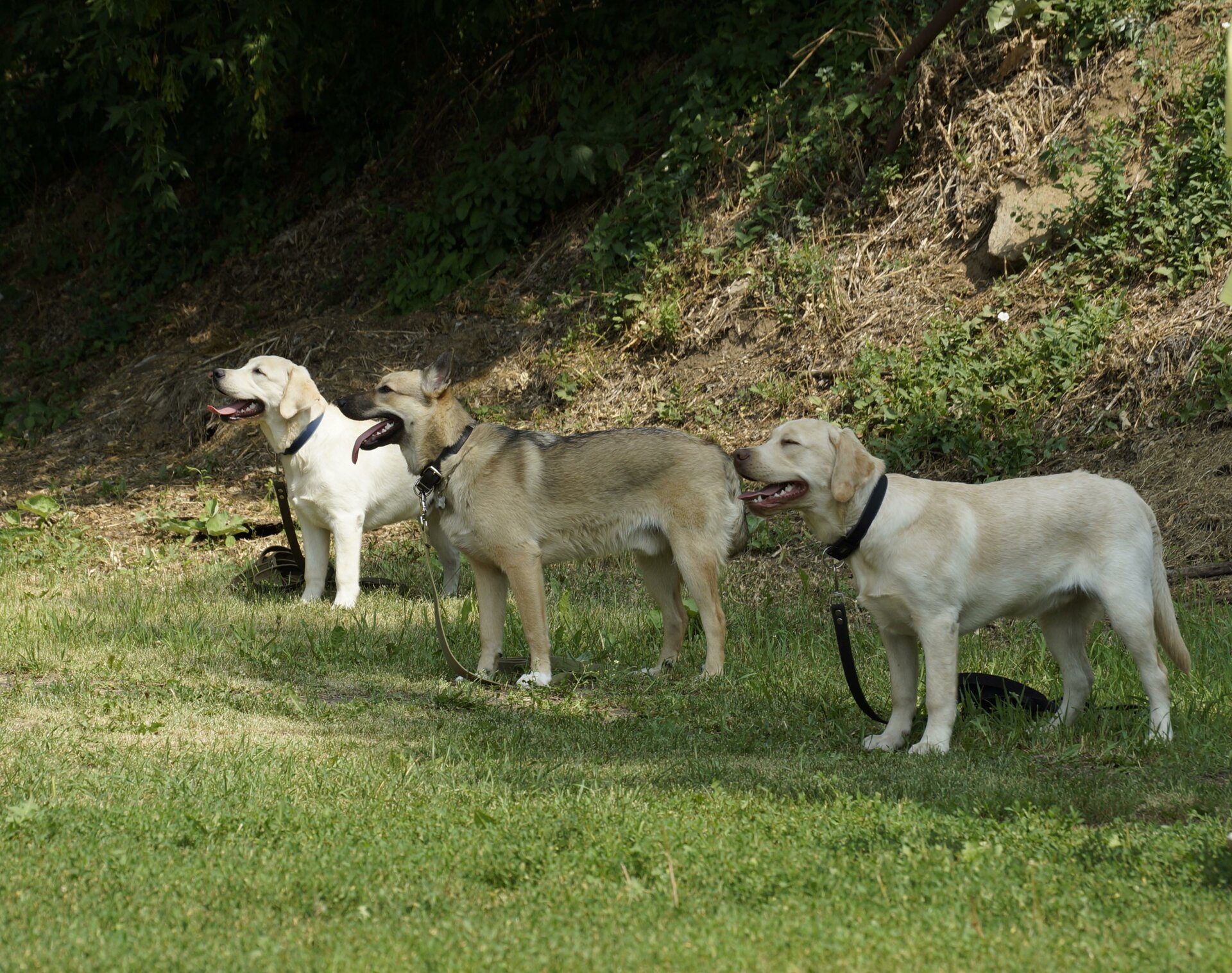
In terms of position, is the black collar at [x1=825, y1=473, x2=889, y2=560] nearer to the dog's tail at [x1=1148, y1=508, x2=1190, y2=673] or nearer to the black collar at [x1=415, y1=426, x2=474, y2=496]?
the dog's tail at [x1=1148, y1=508, x2=1190, y2=673]

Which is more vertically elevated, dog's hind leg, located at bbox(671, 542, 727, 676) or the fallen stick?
dog's hind leg, located at bbox(671, 542, 727, 676)

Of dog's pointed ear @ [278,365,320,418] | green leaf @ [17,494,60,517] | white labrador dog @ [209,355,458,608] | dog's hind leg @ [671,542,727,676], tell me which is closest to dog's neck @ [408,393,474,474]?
dog's hind leg @ [671,542,727,676]

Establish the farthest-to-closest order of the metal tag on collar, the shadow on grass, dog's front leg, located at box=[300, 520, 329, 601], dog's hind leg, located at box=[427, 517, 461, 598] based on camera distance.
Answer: dog's hind leg, located at box=[427, 517, 461, 598]
dog's front leg, located at box=[300, 520, 329, 601]
the metal tag on collar
the shadow on grass

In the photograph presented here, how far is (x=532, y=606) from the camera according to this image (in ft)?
24.7

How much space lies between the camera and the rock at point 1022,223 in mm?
12797

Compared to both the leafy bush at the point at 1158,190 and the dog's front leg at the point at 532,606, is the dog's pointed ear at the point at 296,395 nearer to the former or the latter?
the dog's front leg at the point at 532,606

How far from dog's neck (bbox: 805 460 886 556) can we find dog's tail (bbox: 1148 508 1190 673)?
4.11 ft

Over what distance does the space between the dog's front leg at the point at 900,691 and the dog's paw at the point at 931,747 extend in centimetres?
15

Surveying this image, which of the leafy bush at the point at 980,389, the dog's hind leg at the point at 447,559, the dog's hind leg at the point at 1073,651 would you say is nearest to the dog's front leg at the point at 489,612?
the dog's hind leg at the point at 447,559

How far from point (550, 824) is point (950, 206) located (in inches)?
423

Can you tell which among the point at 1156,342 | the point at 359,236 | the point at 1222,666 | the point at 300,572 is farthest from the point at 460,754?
the point at 359,236

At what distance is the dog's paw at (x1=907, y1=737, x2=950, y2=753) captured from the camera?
18.9ft

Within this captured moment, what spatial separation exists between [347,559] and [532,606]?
8.85ft

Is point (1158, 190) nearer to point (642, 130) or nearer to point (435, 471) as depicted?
point (642, 130)
